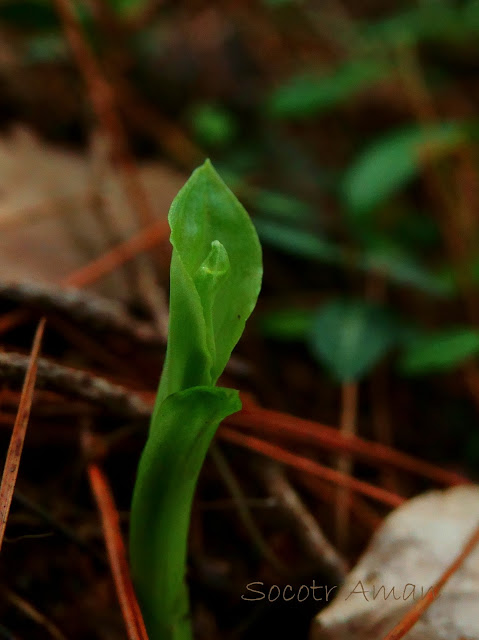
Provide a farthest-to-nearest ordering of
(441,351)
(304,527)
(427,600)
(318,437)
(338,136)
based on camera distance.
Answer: (338,136) < (441,351) < (318,437) < (304,527) < (427,600)

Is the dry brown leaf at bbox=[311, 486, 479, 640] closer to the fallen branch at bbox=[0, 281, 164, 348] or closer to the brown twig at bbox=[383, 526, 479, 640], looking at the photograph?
the brown twig at bbox=[383, 526, 479, 640]

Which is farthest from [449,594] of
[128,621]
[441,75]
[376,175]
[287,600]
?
[441,75]

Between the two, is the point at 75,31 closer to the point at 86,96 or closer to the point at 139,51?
the point at 86,96

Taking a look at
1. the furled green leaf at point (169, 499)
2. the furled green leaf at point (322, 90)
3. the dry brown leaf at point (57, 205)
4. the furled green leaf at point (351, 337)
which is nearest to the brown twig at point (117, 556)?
the furled green leaf at point (169, 499)

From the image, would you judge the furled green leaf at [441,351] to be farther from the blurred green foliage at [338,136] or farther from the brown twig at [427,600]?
the brown twig at [427,600]

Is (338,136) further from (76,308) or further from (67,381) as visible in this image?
(67,381)

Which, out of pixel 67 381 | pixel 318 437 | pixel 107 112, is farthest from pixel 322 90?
pixel 67 381
